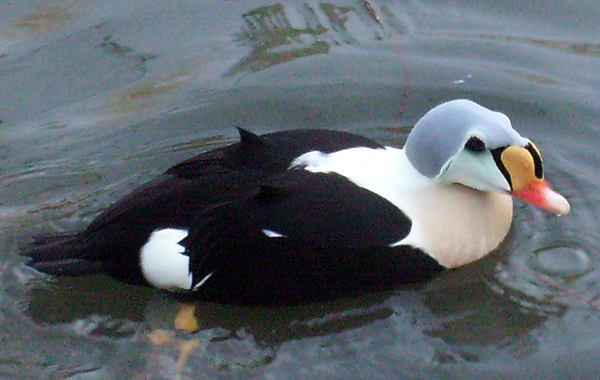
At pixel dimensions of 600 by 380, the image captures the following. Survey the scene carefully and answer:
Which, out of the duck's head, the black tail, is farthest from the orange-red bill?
the black tail

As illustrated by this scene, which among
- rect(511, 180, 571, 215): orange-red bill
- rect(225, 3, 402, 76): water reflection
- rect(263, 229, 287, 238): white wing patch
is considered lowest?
rect(511, 180, 571, 215): orange-red bill

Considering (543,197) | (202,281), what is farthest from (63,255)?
(543,197)

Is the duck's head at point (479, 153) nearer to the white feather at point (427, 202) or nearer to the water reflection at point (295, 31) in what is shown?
the white feather at point (427, 202)

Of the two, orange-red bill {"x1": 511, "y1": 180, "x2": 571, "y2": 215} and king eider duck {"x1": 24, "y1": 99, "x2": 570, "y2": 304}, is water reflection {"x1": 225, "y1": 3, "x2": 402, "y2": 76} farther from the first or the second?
orange-red bill {"x1": 511, "y1": 180, "x2": 571, "y2": 215}

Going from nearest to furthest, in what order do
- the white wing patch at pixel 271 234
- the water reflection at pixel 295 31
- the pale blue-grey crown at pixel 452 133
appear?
the white wing patch at pixel 271 234
the pale blue-grey crown at pixel 452 133
the water reflection at pixel 295 31

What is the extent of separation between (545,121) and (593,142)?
274mm

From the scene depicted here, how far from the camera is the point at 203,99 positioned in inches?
204

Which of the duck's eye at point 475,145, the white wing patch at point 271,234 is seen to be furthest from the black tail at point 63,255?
the duck's eye at point 475,145

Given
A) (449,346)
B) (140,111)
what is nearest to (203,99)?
(140,111)

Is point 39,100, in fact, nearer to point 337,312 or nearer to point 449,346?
point 337,312

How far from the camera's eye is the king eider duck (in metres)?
3.69

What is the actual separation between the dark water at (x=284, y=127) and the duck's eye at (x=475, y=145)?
0.53 meters

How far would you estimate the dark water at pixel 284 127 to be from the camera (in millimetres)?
3725

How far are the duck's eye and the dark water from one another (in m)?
0.53
